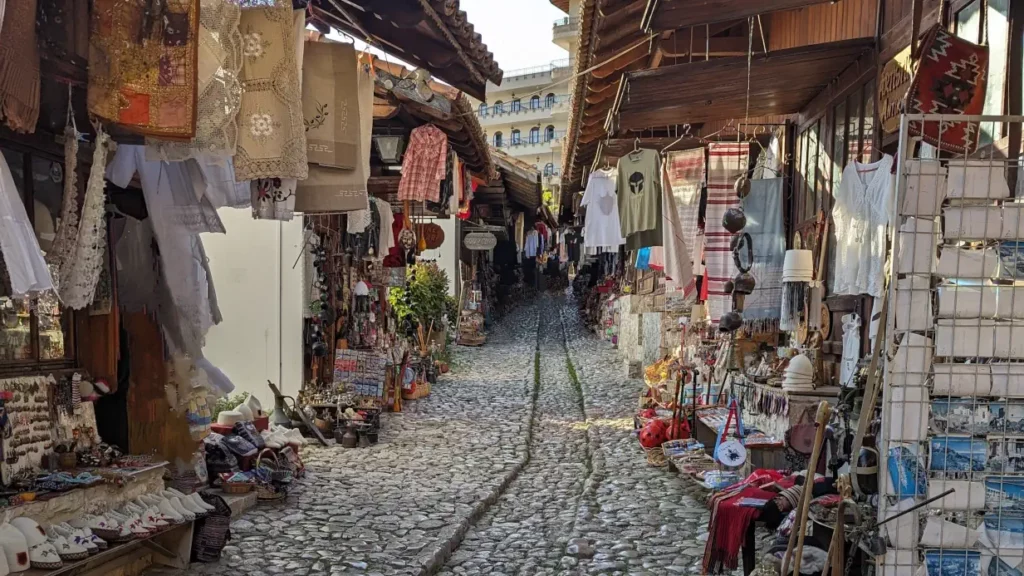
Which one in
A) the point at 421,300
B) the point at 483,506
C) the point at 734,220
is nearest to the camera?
the point at 483,506

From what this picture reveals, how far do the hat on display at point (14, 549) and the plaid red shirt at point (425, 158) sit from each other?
8028 millimetres

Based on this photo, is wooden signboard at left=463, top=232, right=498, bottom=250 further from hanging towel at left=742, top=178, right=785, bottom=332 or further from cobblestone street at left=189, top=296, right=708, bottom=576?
hanging towel at left=742, top=178, right=785, bottom=332

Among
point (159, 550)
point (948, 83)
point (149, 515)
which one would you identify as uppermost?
point (948, 83)

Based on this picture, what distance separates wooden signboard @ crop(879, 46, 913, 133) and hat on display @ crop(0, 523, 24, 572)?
6.55 meters

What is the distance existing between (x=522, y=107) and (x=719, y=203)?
56.3 meters

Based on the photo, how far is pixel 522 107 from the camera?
64.6 metres

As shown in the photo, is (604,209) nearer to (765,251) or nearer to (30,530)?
(765,251)

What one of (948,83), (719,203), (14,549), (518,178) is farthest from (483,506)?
(518,178)

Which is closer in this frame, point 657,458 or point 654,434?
point 657,458

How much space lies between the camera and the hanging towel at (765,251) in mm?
9180

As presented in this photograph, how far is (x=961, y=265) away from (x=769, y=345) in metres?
6.57

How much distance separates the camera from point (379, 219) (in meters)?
14.4

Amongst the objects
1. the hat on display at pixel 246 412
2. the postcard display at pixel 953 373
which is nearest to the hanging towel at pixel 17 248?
the postcard display at pixel 953 373

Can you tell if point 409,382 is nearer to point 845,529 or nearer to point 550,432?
point 550,432
